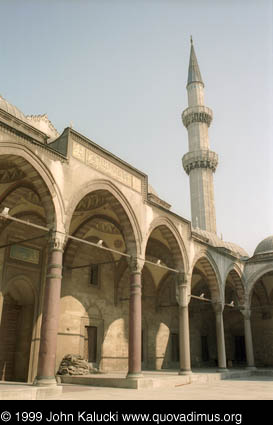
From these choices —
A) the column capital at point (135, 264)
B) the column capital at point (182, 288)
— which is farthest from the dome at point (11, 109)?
the column capital at point (182, 288)

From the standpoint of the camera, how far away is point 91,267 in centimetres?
1641

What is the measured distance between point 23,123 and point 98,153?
9.63ft

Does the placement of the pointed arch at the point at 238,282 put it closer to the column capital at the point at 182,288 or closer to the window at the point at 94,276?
the column capital at the point at 182,288

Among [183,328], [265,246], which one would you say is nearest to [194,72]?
[265,246]

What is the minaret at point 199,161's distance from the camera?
104 ft

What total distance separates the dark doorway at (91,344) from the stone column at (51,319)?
21.4ft

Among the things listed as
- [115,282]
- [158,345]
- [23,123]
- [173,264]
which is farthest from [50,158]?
[158,345]

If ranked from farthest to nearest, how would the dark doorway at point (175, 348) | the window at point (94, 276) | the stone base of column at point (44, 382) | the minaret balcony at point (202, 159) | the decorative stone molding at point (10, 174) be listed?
the minaret balcony at point (202, 159)
the dark doorway at point (175, 348)
the window at point (94, 276)
the decorative stone molding at point (10, 174)
the stone base of column at point (44, 382)

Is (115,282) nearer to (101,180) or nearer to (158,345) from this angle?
(158,345)

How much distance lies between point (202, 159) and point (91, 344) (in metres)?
20.9

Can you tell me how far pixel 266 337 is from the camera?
2353cm

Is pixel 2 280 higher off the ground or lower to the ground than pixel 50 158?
lower

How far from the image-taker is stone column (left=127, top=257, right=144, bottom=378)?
11516 mm
